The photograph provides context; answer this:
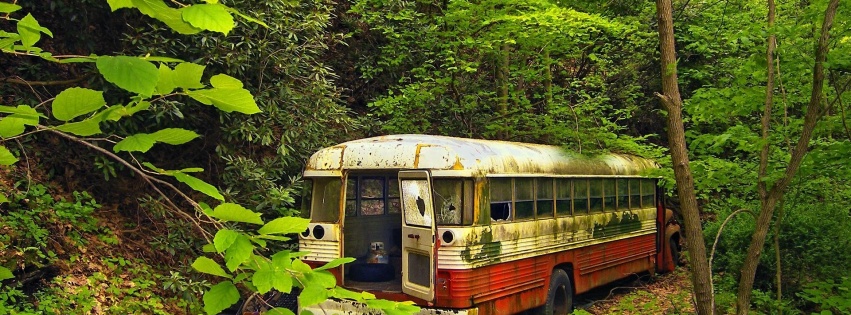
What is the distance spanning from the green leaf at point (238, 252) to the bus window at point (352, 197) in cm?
697

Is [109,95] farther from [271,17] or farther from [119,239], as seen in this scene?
[271,17]

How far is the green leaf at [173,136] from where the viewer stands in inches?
59.2

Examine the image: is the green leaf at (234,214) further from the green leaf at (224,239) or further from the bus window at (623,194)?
the bus window at (623,194)

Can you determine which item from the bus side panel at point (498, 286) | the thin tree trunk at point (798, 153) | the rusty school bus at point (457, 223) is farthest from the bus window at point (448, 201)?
the thin tree trunk at point (798, 153)

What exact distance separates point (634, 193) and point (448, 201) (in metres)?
5.69

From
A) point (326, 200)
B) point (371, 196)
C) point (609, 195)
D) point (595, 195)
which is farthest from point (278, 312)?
point (609, 195)

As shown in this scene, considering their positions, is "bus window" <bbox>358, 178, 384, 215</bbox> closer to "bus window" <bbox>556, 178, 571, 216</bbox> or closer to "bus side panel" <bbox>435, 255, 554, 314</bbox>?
"bus side panel" <bbox>435, 255, 554, 314</bbox>

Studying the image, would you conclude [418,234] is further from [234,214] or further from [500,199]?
[234,214]

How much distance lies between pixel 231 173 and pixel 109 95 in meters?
2.12

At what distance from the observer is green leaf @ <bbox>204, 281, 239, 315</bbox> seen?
1.57 metres

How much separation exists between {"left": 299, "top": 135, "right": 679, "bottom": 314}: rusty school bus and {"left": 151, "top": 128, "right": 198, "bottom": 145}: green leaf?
15.7 ft

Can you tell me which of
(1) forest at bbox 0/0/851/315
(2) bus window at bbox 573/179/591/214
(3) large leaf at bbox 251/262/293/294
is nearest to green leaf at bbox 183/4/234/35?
(3) large leaf at bbox 251/262/293/294

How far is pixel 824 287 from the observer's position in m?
7.65

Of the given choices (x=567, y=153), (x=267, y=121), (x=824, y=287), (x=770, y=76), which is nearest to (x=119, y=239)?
(x=267, y=121)
